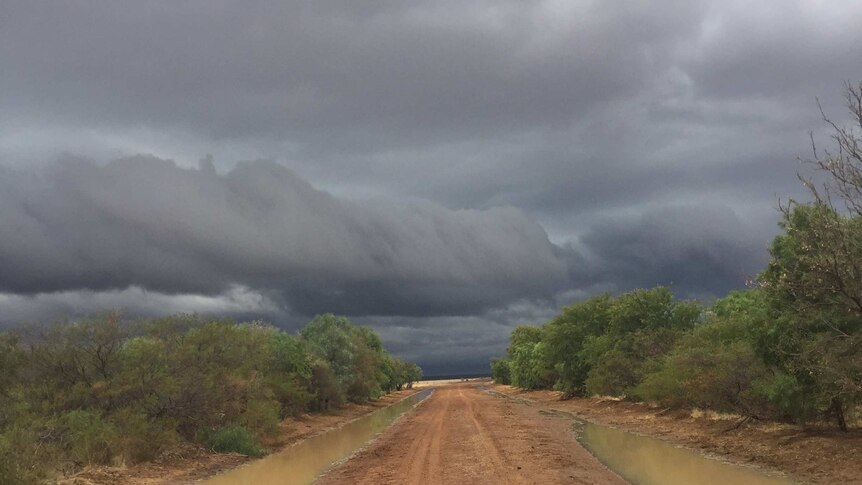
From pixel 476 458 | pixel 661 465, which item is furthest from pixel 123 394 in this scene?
pixel 661 465

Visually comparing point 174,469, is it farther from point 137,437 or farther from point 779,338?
point 779,338

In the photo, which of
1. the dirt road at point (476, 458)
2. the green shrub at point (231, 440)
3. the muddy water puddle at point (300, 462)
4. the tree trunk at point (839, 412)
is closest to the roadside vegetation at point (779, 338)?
the tree trunk at point (839, 412)

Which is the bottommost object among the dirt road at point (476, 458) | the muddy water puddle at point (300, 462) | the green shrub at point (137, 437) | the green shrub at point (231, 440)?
the muddy water puddle at point (300, 462)

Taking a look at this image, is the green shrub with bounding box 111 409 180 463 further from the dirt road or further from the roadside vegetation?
the roadside vegetation

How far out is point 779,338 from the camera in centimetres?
2181

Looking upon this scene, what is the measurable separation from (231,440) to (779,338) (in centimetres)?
2106

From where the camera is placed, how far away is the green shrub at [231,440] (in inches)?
1108

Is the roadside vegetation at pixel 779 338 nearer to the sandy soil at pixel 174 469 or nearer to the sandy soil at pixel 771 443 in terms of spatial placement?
the sandy soil at pixel 771 443

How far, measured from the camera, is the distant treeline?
2053 cm

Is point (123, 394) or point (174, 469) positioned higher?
point (123, 394)

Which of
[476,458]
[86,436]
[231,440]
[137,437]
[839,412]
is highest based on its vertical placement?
[86,436]

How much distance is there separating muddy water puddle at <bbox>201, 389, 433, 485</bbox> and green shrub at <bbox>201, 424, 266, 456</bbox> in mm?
866

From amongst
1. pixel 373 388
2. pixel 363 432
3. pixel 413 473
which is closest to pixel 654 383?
pixel 363 432

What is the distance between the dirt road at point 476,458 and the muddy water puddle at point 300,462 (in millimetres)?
962
